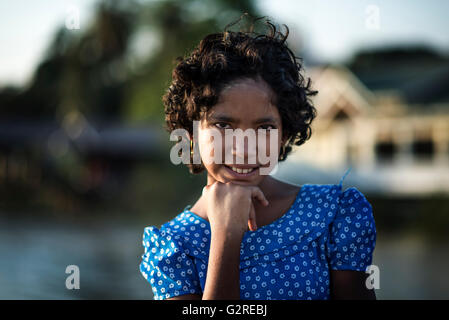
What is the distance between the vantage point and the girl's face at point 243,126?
174cm

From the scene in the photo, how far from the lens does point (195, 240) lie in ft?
5.91

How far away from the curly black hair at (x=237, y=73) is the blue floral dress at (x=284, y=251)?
34 cm

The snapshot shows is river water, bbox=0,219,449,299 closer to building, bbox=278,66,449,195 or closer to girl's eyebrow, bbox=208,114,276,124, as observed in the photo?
building, bbox=278,66,449,195

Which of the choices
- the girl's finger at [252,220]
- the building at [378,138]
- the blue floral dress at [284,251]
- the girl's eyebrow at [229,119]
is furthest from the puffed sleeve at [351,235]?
the building at [378,138]

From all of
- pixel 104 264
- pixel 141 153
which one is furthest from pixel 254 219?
pixel 141 153

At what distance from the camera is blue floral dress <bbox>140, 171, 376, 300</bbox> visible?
1730 millimetres

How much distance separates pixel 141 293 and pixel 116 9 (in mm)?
27324

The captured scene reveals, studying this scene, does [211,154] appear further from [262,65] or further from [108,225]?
[108,225]

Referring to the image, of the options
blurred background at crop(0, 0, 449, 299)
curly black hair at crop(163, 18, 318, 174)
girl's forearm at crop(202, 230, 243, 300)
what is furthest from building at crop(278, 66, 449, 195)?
girl's forearm at crop(202, 230, 243, 300)

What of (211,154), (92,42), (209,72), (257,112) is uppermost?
(92,42)

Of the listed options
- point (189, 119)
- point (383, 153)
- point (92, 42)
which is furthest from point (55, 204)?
point (189, 119)

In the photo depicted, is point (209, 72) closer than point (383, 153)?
Yes

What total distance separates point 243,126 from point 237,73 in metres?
0.18
